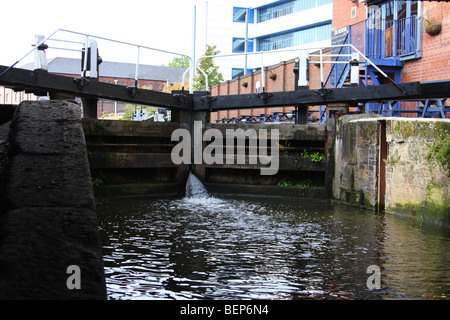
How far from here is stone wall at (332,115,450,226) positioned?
838 cm

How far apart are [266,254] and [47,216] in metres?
3.80

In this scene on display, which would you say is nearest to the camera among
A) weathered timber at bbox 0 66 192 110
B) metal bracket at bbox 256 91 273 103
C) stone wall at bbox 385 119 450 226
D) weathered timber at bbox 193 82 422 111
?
stone wall at bbox 385 119 450 226

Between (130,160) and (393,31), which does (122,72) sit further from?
(130,160)

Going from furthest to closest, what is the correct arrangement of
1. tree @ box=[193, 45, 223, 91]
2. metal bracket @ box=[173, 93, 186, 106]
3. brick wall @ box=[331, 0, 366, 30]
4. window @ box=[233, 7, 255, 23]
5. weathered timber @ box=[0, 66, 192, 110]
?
1. window @ box=[233, 7, 255, 23]
2. tree @ box=[193, 45, 223, 91]
3. brick wall @ box=[331, 0, 366, 30]
4. metal bracket @ box=[173, 93, 186, 106]
5. weathered timber @ box=[0, 66, 192, 110]

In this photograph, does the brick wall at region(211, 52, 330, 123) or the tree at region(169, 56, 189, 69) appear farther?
the tree at region(169, 56, 189, 69)

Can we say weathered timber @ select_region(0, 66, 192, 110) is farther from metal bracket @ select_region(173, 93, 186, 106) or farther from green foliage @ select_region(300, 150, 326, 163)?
green foliage @ select_region(300, 150, 326, 163)

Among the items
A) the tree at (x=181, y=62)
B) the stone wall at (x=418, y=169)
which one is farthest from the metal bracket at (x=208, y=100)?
the tree at (x=181, y=62)

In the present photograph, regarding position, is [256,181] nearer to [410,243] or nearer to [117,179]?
[117,179]

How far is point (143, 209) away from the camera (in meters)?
9.71

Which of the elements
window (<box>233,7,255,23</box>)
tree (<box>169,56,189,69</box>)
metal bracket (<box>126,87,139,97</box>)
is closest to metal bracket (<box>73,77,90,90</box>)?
metal bracket (<box>126,87,139,97</box>)

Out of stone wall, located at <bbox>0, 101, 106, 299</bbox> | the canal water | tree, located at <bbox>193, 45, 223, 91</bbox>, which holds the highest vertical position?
tree, located at <bbox>193, 45, 223, 91</bbox>

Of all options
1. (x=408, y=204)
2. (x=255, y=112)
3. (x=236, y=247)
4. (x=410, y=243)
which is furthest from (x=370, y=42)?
(x=255, y=112)

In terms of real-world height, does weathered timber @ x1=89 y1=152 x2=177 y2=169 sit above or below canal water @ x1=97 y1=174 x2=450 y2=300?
above

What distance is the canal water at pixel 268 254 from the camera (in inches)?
175
